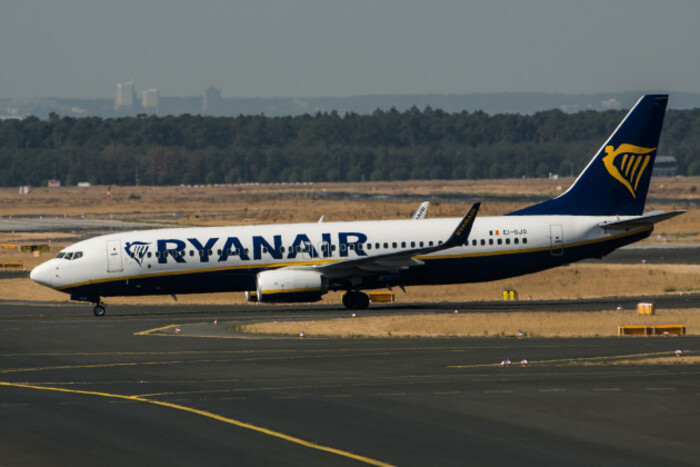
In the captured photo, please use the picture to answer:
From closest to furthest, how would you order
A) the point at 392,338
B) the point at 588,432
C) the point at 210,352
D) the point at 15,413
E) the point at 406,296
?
1. the point at 588,432
2. the point at 15,413
3. the point at 210,352
4. the point at 392,338
5. the point at 406,296

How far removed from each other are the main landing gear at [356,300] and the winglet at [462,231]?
15.6 feet

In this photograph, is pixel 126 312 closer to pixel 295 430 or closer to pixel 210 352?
pixel 210 352

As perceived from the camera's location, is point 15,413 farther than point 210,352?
No

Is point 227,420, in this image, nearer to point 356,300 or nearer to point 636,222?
point 356,300

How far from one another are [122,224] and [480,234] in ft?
258

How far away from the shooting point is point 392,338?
144 ft

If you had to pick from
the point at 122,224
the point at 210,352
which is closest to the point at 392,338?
the point at 210,352

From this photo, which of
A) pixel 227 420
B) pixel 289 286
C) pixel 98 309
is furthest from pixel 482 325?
pixel 227 420

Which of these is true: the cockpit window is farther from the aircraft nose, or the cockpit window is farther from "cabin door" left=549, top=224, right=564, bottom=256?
"cabin door" left=549, top=224, right=564, bottom=256

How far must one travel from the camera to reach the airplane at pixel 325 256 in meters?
55.8

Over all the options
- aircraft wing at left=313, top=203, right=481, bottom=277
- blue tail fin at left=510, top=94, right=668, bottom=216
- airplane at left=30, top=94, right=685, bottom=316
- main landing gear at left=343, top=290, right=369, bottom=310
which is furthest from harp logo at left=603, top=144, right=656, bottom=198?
main landing gear at left=343, top=290, right=369, bottom=310

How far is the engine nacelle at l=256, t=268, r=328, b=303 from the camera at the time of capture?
54344mm

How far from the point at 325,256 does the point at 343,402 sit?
1091 inches

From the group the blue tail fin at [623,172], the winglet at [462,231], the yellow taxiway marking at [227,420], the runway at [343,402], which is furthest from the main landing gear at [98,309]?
the yellow taxiway marking at [227,420]
